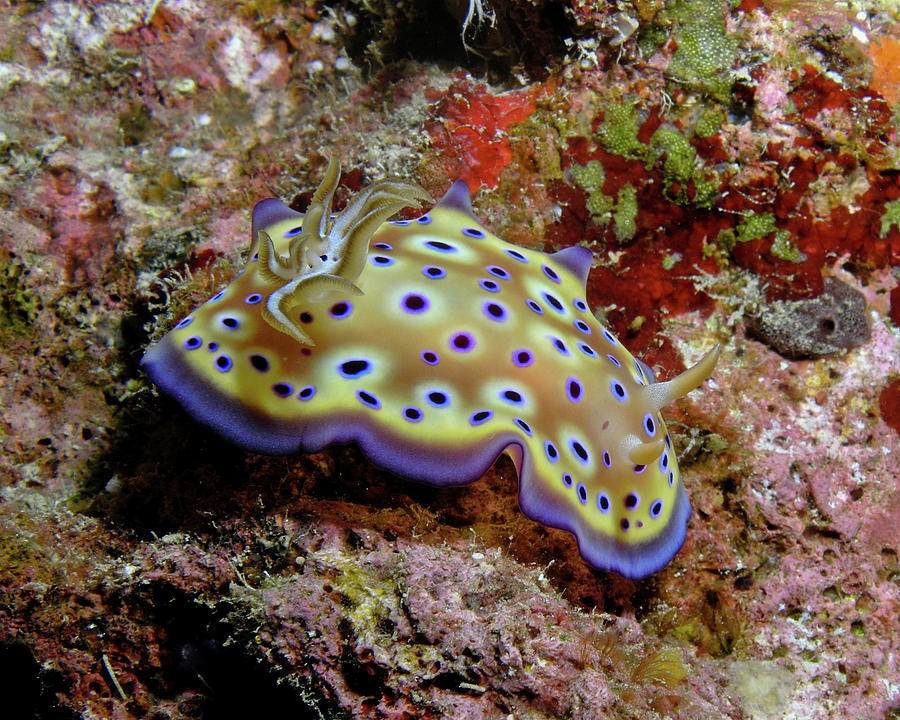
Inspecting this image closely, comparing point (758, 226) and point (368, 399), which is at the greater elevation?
point (758, 226)

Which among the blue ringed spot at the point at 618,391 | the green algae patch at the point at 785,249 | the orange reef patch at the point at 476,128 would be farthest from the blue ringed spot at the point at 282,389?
the green algae patch at the point at 785,249

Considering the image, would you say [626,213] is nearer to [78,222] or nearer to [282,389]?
[282,389]

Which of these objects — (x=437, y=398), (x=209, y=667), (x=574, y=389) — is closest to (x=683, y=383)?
(x=574, y=389)

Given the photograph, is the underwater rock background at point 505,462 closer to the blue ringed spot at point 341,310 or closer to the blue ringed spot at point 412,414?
the blue ringed spot at point 412,414

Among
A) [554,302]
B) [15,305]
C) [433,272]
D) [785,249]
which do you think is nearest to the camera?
[433,272]

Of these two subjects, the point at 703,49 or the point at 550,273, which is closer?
the point at 550,273

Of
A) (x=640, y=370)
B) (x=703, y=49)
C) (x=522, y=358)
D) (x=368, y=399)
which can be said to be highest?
(x=703, y=49)
